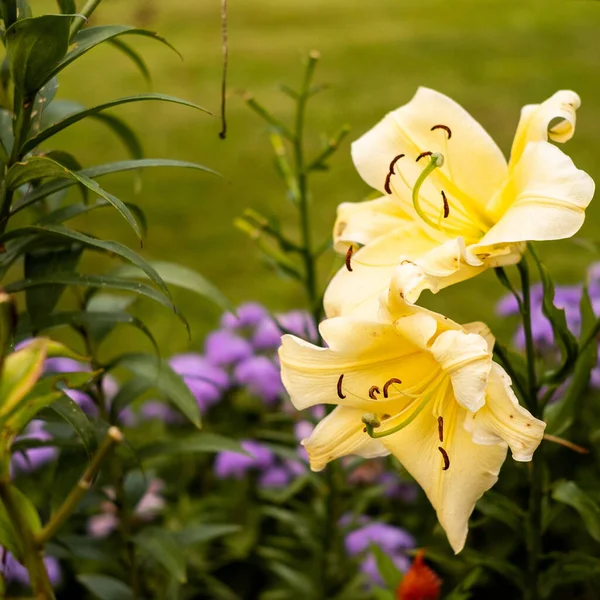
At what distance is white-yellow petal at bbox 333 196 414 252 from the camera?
68 cm

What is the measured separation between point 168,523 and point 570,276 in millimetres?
1445

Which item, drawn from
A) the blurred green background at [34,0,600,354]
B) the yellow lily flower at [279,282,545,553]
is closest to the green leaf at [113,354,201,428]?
the yellow lily flower at [279,282,545,553]

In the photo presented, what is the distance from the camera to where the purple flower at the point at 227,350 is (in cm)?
153

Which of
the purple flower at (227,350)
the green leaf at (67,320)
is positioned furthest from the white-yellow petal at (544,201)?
the purple flower at (227,350)

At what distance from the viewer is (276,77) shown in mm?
3779

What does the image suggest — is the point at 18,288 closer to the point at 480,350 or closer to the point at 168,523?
the point at 480,350

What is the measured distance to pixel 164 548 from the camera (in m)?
0.88

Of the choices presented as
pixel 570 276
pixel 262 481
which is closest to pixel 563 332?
pixel 262 481

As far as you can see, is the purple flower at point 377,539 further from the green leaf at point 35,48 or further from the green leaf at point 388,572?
the green leaf at point 35,48

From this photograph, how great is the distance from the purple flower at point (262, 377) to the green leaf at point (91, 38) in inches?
33.4

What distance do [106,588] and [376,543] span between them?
39 centimetres

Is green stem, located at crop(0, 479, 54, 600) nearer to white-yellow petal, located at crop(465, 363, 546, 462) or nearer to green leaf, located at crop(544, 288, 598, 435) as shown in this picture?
white-yellow petal, located at crop(465, 363, 546, 462)

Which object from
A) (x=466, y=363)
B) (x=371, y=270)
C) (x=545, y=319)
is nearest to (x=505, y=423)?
(x=466, y=363)

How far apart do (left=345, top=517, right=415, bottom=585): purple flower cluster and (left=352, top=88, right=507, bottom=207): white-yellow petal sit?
61 centimetres
